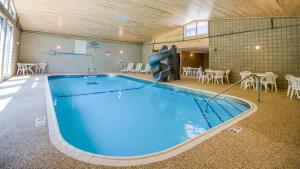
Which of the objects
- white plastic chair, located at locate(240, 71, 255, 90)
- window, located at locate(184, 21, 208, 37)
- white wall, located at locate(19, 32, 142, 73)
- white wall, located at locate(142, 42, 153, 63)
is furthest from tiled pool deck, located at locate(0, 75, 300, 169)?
white wall, located at locate(142, 42, 153, 63)

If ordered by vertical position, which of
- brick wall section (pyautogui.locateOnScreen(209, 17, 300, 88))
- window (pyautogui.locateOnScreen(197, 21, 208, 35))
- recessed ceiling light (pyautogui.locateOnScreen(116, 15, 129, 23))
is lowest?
brick wall section (pyautogui.locateOnScreen(209, 17, 300, 88))

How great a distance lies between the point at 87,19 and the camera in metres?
8.23

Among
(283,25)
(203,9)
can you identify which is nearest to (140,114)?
(203,9)

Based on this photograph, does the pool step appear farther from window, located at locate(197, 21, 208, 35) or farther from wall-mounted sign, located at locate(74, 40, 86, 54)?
wall-mounted sign, located at locate(74, 40, 86, 54)

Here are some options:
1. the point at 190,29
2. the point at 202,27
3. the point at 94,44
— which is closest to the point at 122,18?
the point at 190,29

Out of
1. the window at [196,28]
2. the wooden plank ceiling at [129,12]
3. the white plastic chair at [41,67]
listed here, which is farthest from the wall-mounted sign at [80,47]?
the window at [196,28]

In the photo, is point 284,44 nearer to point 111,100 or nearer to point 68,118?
point 111,100

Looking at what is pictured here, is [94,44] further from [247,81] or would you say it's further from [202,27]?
[247,81]

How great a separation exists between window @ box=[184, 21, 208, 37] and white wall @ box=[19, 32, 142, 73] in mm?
5648

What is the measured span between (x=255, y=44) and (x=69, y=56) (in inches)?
452

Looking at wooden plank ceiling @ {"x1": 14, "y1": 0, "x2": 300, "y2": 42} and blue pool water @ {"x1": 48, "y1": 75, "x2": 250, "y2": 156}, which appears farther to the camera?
wooden plank ceiling @ {"x1": 14, "y1": 0, "x2": 300, "y2": 42}

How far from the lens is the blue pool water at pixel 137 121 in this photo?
2.35 meters

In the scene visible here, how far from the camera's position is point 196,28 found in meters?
9.33

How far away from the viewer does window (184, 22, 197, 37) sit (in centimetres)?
945
